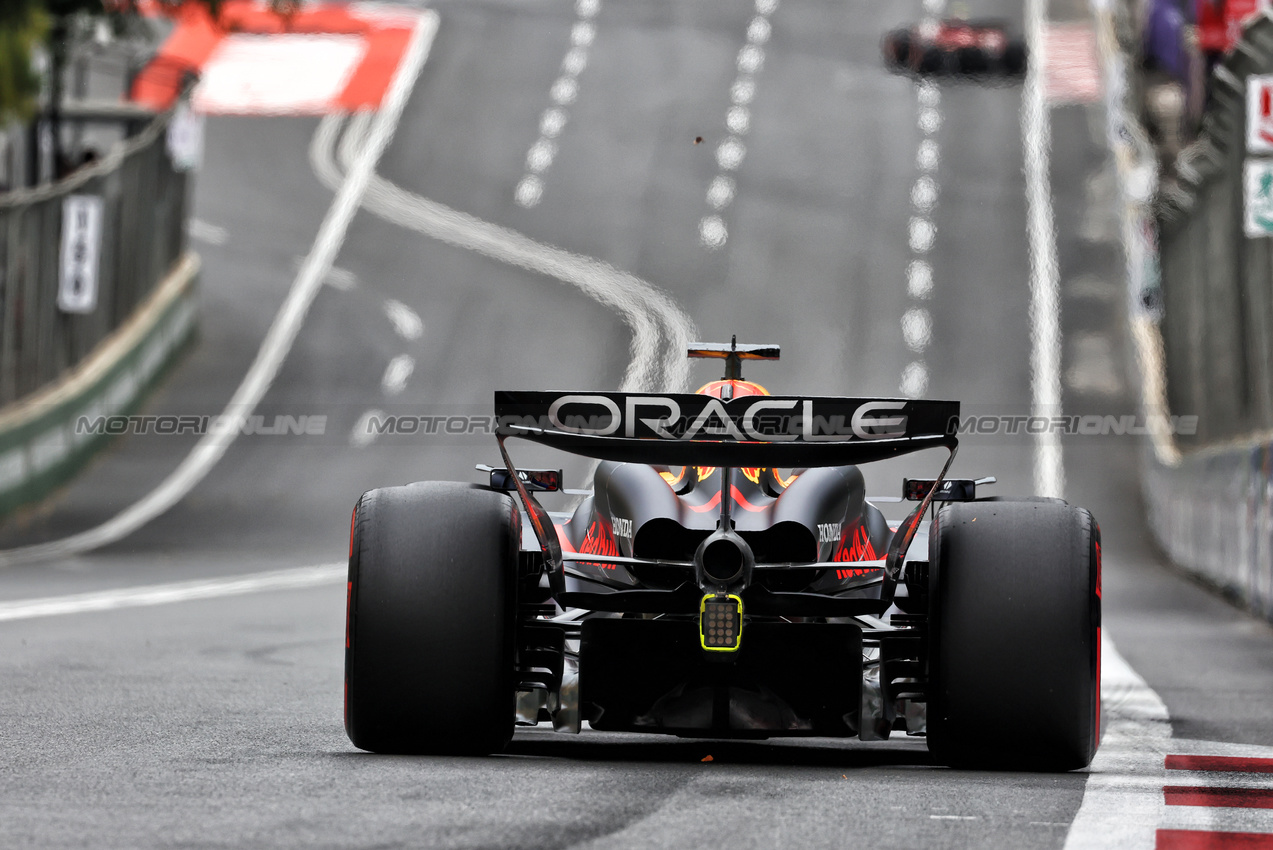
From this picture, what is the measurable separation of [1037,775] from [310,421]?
21769 millimetres

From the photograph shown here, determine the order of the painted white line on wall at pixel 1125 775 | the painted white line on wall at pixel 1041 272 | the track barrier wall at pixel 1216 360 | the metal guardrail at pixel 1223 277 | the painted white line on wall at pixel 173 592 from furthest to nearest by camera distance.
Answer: the painted white line on wall at pixel 1041 272 → the metal guardrail at pixel 1223 277 → the track barrier wall at pixel 1216 360 → the painted white line on wall at pixel 173 592 → the painted white line on wall at pixel 1125 775

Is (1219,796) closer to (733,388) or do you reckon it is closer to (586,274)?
(733,388)

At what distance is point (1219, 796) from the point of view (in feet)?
21.9

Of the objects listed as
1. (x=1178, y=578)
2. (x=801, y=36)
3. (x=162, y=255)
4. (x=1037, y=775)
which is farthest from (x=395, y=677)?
(x=801, y=36)

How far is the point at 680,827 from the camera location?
5.67 m

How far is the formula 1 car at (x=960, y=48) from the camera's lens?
135ft

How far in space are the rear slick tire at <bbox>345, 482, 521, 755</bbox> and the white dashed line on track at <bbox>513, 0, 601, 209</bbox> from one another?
29.1 meters

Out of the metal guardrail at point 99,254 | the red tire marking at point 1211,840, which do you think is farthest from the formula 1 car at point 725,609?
the metal guardrail at point 99,254

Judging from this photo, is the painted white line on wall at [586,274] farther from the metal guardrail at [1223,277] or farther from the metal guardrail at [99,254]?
the metal guardrail at [99,254]

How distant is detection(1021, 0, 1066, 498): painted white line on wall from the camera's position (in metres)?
26.7

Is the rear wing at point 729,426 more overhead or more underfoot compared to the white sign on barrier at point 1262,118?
more underfoot

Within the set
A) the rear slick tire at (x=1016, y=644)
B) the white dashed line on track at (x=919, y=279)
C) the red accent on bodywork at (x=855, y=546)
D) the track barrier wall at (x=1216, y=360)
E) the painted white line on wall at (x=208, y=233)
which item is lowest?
the rear slick tire at (x=1016, y=644)

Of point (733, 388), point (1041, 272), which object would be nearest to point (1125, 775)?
point (733, 388)

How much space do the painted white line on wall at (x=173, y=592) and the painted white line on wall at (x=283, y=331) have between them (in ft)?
9.06
